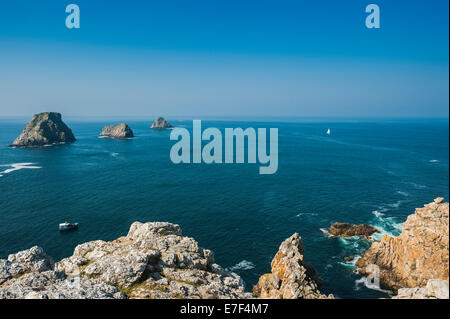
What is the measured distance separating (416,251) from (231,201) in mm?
45488

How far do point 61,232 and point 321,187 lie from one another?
7828cm

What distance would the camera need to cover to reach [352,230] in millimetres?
55938

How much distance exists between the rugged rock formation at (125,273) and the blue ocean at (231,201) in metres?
25.4

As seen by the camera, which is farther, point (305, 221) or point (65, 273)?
point (305, 221)

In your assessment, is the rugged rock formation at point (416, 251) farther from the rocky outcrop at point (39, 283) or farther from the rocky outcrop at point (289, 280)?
the rocky outcrop at point (39, 283)

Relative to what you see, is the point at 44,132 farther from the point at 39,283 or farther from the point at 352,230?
the point at 352,230

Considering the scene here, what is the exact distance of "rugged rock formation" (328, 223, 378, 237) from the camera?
55469 millimetres

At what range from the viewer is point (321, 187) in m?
86.5

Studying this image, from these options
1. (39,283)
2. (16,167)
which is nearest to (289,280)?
(39,283)

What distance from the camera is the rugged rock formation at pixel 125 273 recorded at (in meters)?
14.5

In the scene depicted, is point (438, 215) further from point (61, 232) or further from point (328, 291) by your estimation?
point (61, 232)

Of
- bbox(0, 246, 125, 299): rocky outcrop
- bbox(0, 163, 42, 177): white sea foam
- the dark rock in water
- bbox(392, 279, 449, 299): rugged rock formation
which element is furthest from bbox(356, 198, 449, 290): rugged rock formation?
the dark rock in water
